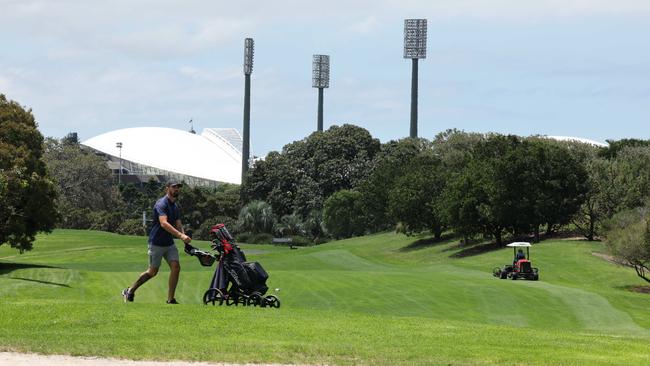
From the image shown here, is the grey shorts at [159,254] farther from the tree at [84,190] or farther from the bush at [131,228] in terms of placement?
the tree at [84,190]

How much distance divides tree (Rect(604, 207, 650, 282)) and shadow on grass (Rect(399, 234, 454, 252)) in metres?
30.2

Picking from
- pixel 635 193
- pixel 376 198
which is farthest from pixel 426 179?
pixel 635 193

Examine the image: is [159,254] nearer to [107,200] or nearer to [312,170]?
[312,170]

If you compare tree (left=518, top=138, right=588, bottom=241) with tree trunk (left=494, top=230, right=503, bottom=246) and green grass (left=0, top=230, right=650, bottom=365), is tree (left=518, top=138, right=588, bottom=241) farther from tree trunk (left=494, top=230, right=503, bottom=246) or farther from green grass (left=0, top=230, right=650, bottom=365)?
tree trunk (left=494, top=230, right=503, bottom=246)

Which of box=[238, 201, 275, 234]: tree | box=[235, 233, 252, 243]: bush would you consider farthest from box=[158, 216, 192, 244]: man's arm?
box=[238, 201, 275, 234]: tree

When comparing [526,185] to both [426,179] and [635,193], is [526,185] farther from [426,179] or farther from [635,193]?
[426,179]

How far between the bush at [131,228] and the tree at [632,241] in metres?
82.5

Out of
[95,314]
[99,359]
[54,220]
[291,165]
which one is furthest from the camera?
[291,165]

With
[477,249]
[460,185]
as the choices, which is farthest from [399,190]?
[477,249]

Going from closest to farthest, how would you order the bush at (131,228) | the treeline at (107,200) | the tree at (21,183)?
the tree at (21,183) → the bush at (131,228) → the treeline at (107,200)

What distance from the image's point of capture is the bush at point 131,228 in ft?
430

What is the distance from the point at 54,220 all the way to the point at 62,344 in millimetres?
39280

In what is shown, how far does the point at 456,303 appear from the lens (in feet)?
111

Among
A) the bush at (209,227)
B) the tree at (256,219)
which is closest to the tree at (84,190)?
the bush at (209,227)
